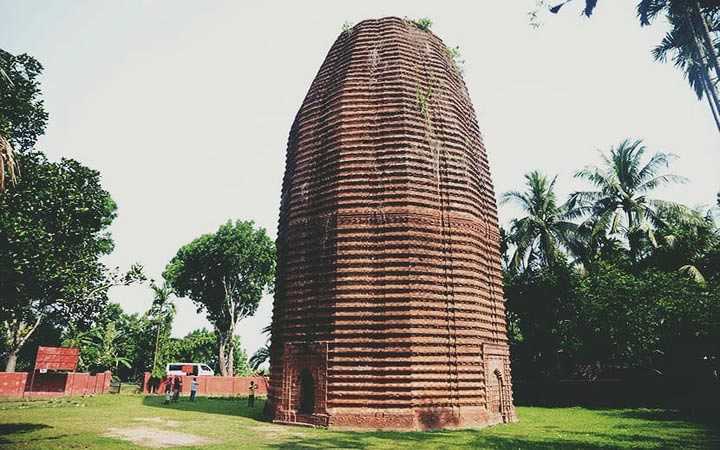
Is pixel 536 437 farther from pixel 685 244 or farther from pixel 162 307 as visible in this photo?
pixel 162 307

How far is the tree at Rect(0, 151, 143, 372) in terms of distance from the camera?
19.6m

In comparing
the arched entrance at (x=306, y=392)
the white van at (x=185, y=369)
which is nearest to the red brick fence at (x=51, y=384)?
the white van at (x=185, y=369)

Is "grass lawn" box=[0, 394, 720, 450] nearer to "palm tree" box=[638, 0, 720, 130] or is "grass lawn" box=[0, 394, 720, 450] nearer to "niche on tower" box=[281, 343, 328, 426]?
"niche on tower" box=[281, 343, 328, 426]

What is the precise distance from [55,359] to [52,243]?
10071 mm

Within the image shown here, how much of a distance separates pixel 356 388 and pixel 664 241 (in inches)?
917

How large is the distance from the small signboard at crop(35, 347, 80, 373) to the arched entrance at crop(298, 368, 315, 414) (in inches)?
814

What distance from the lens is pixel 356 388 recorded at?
13.0 metres

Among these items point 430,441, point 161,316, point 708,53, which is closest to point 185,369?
point 161,316

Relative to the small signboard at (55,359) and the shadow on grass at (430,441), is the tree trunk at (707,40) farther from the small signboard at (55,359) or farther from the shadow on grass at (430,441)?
the small signboard at (55,359)

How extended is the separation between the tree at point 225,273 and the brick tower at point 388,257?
910 inches

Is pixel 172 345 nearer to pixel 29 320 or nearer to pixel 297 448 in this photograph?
pixel 29 320

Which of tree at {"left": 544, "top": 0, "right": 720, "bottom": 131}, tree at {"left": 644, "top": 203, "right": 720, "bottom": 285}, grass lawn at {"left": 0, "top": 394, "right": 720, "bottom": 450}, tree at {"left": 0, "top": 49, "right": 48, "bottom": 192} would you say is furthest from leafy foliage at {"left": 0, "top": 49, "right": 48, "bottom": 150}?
tree at {"left": 644, "top": 203, "right": 720, "bottom": 285}

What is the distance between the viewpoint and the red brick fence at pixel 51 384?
85.5 ft

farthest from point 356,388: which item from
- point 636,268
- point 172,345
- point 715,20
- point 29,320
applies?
point 172,345
